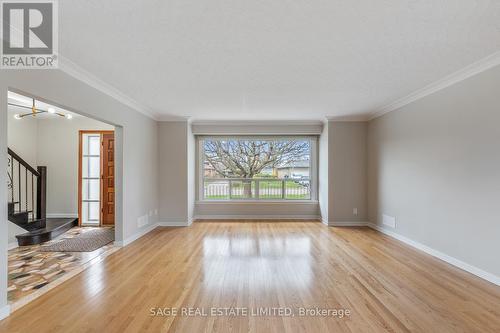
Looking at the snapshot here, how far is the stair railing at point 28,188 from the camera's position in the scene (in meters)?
4.78

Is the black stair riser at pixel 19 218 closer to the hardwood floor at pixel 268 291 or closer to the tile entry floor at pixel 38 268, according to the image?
the tile entry floor at pixel 38 268

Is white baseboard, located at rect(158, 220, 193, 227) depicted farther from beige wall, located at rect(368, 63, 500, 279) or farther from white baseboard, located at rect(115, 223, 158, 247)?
beige wall, located at rect(368, 63, 500, 279)

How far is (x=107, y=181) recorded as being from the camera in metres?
5.84

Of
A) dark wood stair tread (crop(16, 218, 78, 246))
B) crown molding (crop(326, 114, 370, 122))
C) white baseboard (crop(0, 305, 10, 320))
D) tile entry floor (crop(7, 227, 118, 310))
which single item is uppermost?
crown molding (crop(326, 114, 370, 122))

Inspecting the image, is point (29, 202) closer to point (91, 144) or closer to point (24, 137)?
point (24, 137)

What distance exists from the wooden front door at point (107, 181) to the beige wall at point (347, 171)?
5.12 metres

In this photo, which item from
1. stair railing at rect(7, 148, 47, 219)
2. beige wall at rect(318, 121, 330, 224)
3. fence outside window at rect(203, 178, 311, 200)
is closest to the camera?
stair railing at rect(7, 148, 47, 219)

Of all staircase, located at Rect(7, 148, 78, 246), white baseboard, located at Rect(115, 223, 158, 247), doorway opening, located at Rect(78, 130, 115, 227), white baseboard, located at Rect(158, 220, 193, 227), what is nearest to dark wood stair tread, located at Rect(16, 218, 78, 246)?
staircase, located at Rect(7, 148, 78, 246)

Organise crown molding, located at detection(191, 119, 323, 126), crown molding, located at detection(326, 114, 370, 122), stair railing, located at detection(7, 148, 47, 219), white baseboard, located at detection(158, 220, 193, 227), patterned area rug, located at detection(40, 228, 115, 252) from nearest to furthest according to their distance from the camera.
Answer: patterned area rug, located at detection(40, 228, 115, 252), stair railing, located at detection(7, 148, 47, 219), crown molding, located at detection(326, 114, 370, 122), white baseboard, located at detection(158, 220, 193, 227), crown molding, located at detection(191, 119, 323, 126)

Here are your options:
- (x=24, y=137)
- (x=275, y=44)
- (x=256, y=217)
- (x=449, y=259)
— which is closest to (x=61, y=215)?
(x=24, y=137)

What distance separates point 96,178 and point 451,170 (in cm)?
703

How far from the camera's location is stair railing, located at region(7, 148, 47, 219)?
15.7 ft

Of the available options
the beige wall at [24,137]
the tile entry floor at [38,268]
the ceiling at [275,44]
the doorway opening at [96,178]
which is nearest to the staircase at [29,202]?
the tile entry floor at [38,268]

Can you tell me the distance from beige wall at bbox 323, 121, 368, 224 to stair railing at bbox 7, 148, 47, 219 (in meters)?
6.11
